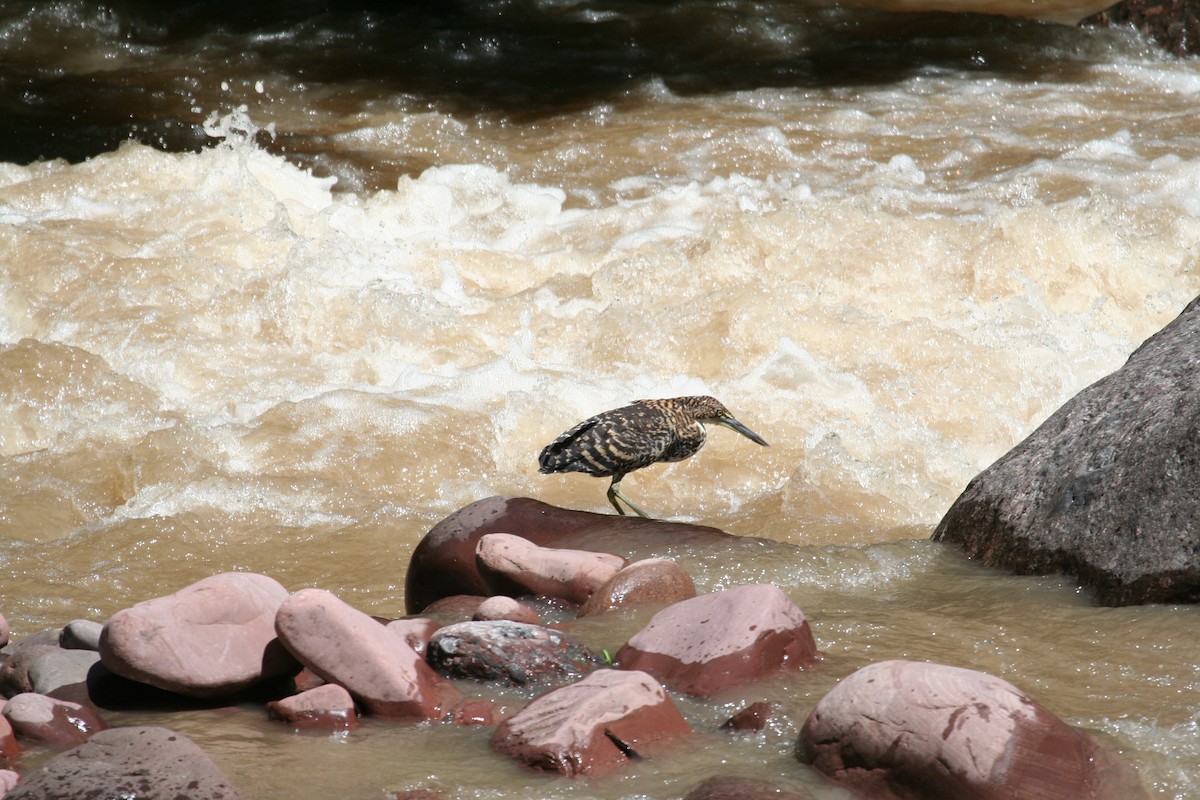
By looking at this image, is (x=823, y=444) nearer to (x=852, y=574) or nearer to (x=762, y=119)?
(x=852, y=574)

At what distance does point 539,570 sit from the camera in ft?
14.0

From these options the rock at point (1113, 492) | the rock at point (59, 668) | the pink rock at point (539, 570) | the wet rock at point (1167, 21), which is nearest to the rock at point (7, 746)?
the rock at point (59, 668)

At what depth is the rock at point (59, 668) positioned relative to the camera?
3.43 meters

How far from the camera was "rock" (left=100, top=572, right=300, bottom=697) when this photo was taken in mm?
3254

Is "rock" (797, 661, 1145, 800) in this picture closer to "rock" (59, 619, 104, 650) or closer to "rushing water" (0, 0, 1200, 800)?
"rushing water" (0, 0, 1200, 800)

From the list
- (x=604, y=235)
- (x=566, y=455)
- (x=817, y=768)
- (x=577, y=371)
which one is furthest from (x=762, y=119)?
(x=817, y=768)

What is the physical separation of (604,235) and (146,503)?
416 centimetres

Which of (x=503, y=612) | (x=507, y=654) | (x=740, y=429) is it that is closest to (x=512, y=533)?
(x=503, y=612)

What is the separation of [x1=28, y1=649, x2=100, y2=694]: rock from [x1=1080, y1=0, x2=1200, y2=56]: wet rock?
493 inches

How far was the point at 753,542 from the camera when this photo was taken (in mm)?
4652

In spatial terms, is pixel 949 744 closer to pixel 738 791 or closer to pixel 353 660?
pixel 738 791

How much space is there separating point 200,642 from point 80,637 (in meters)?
0.50

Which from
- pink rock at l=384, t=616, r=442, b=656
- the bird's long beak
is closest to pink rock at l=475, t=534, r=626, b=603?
pink rock at l=384, t=616, r=442, b=656

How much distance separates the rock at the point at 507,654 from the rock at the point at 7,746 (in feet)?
3.29
